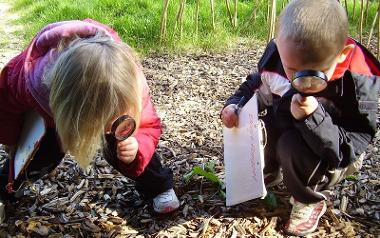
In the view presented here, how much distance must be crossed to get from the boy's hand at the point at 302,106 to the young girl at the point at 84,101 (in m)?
0.41

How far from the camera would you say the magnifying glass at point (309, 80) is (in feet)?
3.56

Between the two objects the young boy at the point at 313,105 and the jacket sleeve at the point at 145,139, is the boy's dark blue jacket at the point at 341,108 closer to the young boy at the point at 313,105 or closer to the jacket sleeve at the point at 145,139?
the young boy at the point at 313,105

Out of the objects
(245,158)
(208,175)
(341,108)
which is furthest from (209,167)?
(341,108)

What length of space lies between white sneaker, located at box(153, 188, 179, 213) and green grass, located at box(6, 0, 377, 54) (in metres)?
1.55

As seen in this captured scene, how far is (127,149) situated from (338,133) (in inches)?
24.0

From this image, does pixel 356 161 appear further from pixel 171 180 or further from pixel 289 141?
pixel 171 180

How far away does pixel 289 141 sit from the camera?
1438mm

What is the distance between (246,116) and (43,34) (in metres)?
0.66

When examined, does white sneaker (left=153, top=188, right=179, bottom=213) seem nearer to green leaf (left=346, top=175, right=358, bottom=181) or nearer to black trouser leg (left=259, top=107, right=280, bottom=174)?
black trouser leg (left=259, top=107, right=280, bottom=174)

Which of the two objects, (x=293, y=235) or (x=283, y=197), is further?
(x=283, y=197)

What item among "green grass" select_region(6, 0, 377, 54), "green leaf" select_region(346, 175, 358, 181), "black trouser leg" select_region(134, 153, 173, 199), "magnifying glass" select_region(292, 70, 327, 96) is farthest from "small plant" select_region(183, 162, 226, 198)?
"green grass" select_region(6, 0, 377, 54)

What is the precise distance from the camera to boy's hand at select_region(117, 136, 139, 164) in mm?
1359

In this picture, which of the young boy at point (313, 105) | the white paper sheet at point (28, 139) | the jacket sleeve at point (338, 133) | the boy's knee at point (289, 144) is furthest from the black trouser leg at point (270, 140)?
the white paper sheet at point (28, 139)

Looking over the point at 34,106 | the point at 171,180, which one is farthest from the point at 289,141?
the point at 34,106
